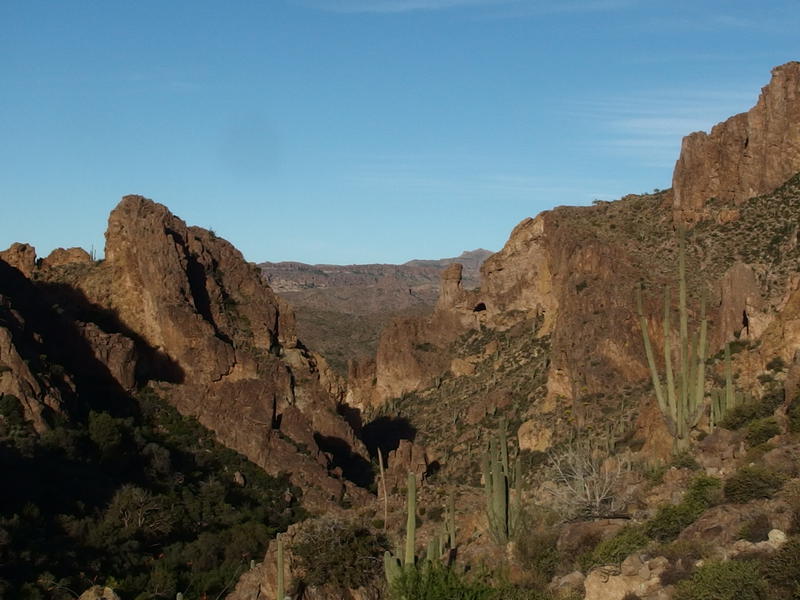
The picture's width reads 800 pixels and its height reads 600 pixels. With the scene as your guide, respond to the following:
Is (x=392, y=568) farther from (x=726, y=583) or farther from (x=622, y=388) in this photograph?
(x=622, y=388)

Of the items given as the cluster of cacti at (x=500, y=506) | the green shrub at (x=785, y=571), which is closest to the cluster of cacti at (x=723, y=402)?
the cluster of cacti at (x=500, y=506)

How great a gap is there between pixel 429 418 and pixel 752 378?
4144 cm

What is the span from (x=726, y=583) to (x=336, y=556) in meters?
13.8

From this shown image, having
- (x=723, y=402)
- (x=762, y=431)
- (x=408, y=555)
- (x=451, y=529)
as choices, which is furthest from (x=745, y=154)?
(x=408, y=555)

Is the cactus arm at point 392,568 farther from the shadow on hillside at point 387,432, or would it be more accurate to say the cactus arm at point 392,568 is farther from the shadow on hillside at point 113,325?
the shadow on hillside at point 387,432

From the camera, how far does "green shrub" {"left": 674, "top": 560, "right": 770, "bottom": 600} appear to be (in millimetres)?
17719

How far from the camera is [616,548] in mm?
22859

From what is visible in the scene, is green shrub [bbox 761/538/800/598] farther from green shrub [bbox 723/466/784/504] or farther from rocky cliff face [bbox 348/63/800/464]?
rocky cliff face [bbox 348/63/800/464]

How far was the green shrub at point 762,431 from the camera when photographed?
94.1ft

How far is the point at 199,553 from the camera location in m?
41.6

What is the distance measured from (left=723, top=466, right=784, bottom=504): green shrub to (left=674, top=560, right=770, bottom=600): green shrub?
15.2ft

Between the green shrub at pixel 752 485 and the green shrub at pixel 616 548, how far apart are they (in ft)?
6.80

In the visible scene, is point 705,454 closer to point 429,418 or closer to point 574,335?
point 574,335

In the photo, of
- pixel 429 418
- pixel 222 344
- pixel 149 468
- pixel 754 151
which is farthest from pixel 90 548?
pixel 754 151
